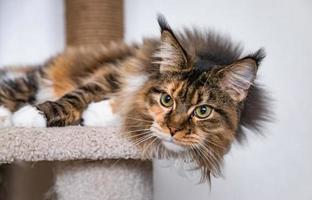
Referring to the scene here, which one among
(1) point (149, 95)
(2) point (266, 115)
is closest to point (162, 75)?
(1) point (149, 95)

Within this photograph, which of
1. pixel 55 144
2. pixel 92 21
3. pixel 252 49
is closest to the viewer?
pixel 55 144

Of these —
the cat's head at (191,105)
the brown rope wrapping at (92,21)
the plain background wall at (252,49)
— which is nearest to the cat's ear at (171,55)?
the cat's head at (191,105)

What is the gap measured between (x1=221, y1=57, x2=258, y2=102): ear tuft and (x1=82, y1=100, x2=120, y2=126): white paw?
1.19 ft

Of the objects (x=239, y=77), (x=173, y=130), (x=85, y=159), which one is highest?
(x=239, y=77)

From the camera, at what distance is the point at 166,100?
1172 mm

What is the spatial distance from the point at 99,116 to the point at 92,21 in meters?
0.74

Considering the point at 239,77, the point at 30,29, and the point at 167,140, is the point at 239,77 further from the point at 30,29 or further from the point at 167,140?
the point at 30,29

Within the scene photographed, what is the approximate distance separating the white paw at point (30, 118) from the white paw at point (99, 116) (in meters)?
0.14

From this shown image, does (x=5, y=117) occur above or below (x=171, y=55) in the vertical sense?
below

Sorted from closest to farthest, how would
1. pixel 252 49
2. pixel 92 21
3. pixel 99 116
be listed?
1. pixel 99 116
2. pixel 92 21
3. pixel 252 49

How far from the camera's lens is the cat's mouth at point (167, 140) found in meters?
1.12

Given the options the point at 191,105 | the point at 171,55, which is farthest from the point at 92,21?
the point at 191,105

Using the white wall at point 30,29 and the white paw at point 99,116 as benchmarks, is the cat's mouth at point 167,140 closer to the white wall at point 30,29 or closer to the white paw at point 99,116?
the white paw at point 99,116

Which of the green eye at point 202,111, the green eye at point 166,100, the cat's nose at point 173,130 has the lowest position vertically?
the cat's nose at point 173,130
